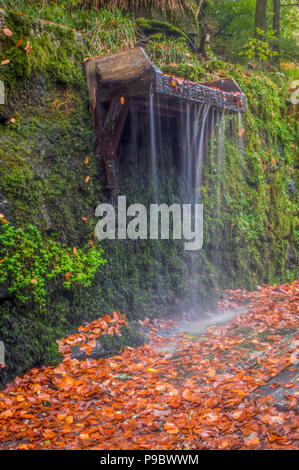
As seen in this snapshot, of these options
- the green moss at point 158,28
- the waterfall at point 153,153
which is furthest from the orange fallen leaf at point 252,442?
the green moss at point 158,28

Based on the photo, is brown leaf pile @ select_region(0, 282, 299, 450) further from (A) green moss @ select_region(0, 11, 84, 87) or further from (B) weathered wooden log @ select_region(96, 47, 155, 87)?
(A) green moss @ select_region(0, 11, 84, 87)

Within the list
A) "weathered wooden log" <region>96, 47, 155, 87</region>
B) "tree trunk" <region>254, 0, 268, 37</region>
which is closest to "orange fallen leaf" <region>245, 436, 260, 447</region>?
"weathered wooden log" <region>96, 47, 155, 87</region>

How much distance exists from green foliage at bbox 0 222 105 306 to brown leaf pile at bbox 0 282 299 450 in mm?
621

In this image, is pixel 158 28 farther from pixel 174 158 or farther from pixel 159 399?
pixel 159 399

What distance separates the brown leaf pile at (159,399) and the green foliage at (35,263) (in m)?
0.62

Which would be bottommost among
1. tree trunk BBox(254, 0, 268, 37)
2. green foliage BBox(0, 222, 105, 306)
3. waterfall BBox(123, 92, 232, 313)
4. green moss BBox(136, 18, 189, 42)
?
green foliage BBox(0, 222, 105, 306)

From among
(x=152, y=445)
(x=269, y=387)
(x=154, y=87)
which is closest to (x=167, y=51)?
(x=154, y=87)

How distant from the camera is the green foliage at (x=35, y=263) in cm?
372

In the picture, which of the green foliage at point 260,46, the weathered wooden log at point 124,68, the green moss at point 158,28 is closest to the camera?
the weathered wooden log at point 124,68

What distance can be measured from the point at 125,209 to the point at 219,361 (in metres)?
2.28

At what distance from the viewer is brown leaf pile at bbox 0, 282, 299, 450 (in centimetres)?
272

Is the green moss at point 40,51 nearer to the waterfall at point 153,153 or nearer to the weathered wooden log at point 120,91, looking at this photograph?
the weathered wooden log at point 120,91

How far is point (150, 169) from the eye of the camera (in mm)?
5820
